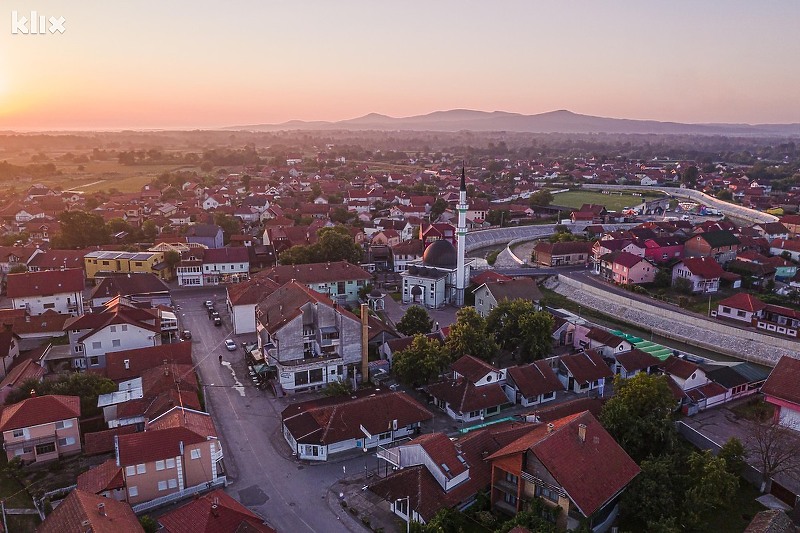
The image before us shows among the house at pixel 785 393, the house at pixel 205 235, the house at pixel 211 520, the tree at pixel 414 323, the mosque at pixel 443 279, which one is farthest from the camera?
the house at pixel 205 235

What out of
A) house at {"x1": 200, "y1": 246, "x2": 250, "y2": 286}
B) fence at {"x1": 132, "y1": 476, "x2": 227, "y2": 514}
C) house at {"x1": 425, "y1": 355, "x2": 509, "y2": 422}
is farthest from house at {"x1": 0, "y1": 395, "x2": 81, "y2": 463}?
house at {"x1": 200, "y1": 246, "x2": 250, "y2": 286}

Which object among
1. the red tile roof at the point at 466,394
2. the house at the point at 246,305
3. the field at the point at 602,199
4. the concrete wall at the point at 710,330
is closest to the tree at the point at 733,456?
the red tile roof at the point at 466,394

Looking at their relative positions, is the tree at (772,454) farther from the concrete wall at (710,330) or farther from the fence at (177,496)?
the fence at (177,496)

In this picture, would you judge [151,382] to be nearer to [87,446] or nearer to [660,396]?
[87,446]

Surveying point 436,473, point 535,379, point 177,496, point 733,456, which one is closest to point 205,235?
point 535,379

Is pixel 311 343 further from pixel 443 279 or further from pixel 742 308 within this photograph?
pixel 742 308

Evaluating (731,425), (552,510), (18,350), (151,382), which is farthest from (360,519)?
(18,350)
